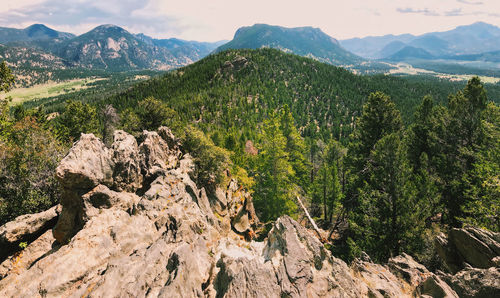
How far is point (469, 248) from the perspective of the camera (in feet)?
50.0

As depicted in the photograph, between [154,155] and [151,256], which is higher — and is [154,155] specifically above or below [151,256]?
above

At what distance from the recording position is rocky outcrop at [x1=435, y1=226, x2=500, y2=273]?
46.1 feet

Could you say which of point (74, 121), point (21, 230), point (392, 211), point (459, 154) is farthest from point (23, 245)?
point (459, 154)

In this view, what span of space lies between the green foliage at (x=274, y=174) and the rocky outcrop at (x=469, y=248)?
1721cm

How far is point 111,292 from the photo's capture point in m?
9.69

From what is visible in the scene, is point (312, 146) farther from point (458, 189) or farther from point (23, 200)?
point (23, 200)

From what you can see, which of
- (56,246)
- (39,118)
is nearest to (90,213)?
(56,246)

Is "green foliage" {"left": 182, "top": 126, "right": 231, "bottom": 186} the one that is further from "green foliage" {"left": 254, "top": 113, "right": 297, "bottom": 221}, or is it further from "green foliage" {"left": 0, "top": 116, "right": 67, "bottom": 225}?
"green foliage" {"left": 0, "top": 116, "right": 67, "bottom": 225}

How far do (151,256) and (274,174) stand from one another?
71.6 feet

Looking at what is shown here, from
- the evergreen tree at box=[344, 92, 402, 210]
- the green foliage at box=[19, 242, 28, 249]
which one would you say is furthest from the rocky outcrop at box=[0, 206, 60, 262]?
the evergreen tree at box=[344, 92, 402, 210]

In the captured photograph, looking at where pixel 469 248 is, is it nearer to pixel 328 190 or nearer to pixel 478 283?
pixel 478 283

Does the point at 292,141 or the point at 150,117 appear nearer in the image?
the point at 292,141

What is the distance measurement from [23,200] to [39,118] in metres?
38.3

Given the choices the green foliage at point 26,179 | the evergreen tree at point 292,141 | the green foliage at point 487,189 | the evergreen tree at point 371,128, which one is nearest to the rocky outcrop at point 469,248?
the green foliage at point 487,189
